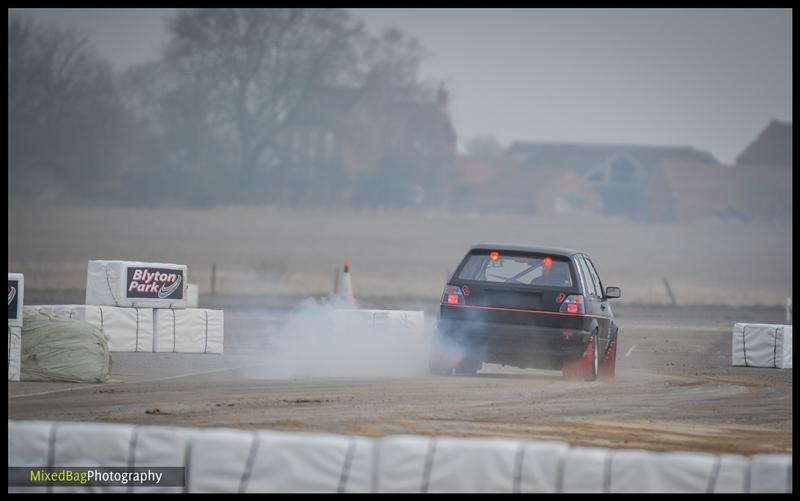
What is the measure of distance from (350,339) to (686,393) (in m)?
5.89

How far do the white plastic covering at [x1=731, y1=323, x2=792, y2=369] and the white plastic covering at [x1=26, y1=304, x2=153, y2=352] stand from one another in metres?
8.62

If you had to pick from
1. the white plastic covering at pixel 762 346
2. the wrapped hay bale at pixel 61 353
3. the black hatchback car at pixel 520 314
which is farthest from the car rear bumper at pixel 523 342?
the white plastic covering at pixel 762 346

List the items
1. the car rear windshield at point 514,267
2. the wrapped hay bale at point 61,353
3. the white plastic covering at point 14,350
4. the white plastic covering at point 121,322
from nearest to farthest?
the white plastic covering at point 14,350, the wrapped hay bale at point 61,353, the car rear windshield at point 514,267, the white plastic covering at point 121,322

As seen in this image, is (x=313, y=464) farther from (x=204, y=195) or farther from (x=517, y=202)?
(x=517, y=202)

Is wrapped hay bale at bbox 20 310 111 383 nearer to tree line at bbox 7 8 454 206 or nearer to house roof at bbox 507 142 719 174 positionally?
tree line at bbox 7 8 454 206

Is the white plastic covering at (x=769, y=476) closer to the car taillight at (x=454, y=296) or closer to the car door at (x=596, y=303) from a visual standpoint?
the car door at (x=596, y=303)

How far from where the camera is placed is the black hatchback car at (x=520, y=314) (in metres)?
15.7

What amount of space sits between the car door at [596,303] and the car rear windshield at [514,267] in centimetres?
39

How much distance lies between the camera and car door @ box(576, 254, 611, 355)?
16266 millimetres

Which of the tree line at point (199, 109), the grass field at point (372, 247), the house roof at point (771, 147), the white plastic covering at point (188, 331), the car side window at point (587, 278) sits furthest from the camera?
the house roof at point (771, 147)

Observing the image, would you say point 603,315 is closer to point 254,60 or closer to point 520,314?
point 520,314

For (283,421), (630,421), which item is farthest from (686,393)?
(283,421)

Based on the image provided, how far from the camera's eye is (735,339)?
2114 cm

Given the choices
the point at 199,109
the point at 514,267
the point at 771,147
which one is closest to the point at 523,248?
the point at 514,267
